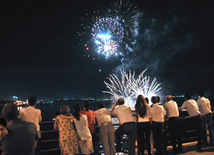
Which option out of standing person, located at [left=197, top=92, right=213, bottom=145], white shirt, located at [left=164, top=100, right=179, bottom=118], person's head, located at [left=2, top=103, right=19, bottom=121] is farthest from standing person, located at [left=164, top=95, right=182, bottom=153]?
person's head, located at [left=2, top=103, right=19, bottom=121]

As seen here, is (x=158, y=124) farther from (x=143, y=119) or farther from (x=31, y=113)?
(x=31, y=113)

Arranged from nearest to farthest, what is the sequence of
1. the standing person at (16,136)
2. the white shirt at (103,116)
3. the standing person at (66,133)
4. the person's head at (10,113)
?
the standing person at (16,136)
the person's head at (10,113)
the standing person at (66,133)
the white shirt at (103,116)

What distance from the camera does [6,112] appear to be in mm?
3086

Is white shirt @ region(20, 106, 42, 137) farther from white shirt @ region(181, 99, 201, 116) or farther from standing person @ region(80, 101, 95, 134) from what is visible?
white shirt @ region(181, 99, 201, 116)

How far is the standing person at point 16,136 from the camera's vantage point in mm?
2973

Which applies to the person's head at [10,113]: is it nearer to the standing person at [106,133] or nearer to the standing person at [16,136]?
the standing person at [16,136]

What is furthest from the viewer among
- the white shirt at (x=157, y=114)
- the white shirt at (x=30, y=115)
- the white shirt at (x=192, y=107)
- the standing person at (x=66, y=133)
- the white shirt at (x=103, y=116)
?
the white shirt at (x=192, y=107)

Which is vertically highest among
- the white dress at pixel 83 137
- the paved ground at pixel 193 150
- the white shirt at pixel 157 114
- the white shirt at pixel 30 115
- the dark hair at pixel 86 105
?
the dark hair at pixel 86 105

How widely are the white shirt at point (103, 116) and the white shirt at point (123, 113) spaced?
0.70ft

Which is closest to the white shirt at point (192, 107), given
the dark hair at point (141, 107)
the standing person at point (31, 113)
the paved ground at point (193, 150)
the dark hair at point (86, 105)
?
the paved ground at point (193, 150)

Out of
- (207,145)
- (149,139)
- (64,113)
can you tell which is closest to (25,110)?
(64,113)

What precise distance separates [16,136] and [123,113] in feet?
11.9

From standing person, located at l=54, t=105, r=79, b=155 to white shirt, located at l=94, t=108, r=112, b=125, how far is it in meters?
0.85

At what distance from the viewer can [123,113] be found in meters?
6.14
